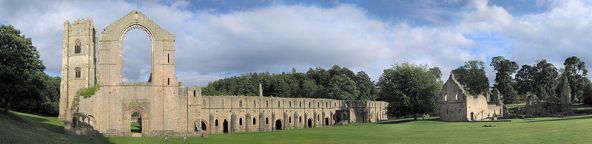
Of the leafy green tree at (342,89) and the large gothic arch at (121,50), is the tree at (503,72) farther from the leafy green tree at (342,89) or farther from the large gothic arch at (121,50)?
the large gothic arch at (121,50)

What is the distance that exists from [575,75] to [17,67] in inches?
3804

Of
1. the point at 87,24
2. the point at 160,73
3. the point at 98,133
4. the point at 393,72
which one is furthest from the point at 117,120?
the point at 393,72

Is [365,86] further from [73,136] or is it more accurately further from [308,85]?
[73,136]

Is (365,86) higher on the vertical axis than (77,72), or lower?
lower

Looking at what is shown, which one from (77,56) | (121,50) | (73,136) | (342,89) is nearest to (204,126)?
(121,50)

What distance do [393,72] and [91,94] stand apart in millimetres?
41841

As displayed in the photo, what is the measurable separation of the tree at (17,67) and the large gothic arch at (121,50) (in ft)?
18.4

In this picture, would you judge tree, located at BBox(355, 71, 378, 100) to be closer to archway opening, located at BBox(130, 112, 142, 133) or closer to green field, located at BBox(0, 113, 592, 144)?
archway opening, located at BBox(130, 112, 142, 133)

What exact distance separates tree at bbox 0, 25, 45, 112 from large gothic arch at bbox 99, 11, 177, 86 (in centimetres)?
561

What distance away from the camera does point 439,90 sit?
7750 centimetres

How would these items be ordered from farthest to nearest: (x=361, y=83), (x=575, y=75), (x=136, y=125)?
(x=361, y=83) → (x=575, y=75) → (x=136, y=125)

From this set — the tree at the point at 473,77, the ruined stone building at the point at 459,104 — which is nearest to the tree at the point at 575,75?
the tree at the point at 473,77

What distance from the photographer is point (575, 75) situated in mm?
104312

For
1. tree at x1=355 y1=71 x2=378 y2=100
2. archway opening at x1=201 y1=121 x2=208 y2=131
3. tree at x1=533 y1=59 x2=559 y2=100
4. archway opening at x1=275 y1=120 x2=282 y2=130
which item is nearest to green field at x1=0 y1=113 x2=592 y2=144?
archway opening at x1=201 y1=121 x2=208 y2=131
